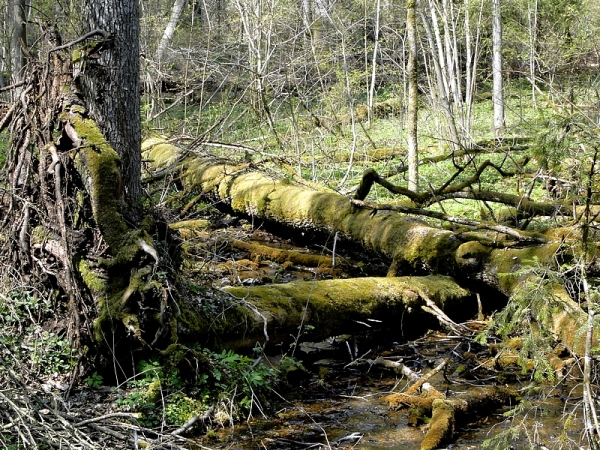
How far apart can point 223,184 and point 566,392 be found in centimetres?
725

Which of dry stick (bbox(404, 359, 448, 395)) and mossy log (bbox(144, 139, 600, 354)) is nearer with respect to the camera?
dry stick (bbox(404, 359, 448, 395))

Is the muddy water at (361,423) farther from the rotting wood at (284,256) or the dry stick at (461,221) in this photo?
the rotting wood at (284,256)

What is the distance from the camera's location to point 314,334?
19.8ft

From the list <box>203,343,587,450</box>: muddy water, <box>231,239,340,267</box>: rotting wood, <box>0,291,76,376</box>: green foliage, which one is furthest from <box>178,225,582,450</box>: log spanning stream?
<box>231,239,340,267</box>: rotting wood

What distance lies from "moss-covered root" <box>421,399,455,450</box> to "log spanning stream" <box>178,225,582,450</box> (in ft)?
0.18

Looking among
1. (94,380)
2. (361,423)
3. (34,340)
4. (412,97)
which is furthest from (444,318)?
(412,97)

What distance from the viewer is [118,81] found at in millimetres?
5707

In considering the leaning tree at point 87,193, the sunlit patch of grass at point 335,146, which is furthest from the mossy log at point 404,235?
the leaning tree at point 87,193

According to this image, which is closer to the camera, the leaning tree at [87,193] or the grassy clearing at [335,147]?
the leaning tree at [87,193]

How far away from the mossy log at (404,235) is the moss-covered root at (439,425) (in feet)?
3.03

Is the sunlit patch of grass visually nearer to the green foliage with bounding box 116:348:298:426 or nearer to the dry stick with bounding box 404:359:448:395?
the dry stick with bounding box 404:359:448:395

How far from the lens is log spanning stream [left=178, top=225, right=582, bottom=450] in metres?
4.34

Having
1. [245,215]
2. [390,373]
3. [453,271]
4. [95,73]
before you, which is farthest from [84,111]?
[245,215]

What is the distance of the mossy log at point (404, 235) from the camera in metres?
5.46
